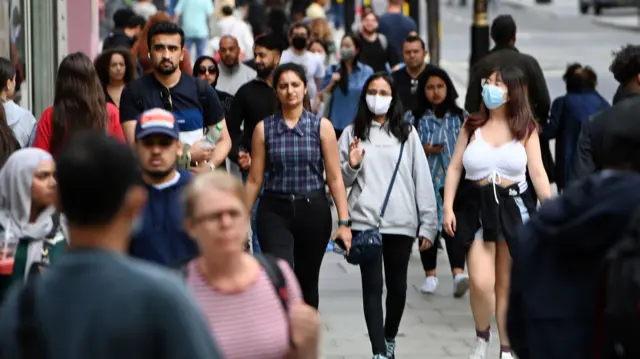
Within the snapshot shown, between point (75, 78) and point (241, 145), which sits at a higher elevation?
point (75, 78)

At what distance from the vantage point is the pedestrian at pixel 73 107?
7.88 m

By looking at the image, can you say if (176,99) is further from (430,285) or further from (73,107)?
(430,285)

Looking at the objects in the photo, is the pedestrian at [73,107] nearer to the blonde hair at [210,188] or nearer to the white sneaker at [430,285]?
the blonde hair at [210,188]

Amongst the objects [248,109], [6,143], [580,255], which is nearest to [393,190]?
[6,143]

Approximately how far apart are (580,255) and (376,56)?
43.4 ft

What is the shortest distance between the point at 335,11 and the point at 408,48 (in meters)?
27.0

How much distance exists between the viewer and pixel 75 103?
7.91m

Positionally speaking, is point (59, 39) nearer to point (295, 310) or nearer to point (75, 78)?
point (75, 78)

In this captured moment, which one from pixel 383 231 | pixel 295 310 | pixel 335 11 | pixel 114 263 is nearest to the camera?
pixel 114 263

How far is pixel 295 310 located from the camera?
450cm

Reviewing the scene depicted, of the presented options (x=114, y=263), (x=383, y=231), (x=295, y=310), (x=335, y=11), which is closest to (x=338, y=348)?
(x=383, y=231)

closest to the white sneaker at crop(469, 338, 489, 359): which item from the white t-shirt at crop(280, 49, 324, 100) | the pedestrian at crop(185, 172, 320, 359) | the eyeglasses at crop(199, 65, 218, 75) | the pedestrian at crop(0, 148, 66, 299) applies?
the pedestrian at crop(0, 148, 66, 299)

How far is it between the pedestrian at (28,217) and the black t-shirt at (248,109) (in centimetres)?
510

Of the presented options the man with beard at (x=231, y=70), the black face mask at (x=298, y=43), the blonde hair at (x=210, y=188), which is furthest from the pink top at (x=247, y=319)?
the black face mask at (x=298, y=43)
